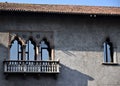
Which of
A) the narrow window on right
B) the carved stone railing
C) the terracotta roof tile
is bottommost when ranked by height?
the carved stone railing

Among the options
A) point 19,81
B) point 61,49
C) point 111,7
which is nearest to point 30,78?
point 19,81

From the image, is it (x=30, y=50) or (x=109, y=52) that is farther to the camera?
(x=109, y=52)

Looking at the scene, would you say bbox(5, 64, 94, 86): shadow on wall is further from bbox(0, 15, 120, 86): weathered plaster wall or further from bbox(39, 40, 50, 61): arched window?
bbox(39, 40, 50, 61): arched window

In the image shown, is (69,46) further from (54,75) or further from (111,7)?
(111,7)

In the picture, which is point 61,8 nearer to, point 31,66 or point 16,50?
point 16,50

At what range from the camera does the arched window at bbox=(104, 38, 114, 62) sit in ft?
93.9

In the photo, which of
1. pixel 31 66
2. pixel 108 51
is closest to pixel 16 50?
pixel 31 66

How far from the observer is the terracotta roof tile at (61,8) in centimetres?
2802

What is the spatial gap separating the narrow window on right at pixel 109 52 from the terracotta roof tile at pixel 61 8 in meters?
1.65

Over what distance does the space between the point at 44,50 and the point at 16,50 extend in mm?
1488

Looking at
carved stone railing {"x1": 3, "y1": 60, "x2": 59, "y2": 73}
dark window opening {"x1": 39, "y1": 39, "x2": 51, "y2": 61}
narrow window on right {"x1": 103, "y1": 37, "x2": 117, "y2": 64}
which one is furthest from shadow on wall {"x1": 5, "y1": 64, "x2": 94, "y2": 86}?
narrow window on right {"x1": 103, "y1": 37, "x2": 117, "y2": 64}

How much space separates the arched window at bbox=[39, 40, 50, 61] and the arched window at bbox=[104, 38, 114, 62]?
3.10 meters

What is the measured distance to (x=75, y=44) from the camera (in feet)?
93.3

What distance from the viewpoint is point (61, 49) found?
92.6ft
